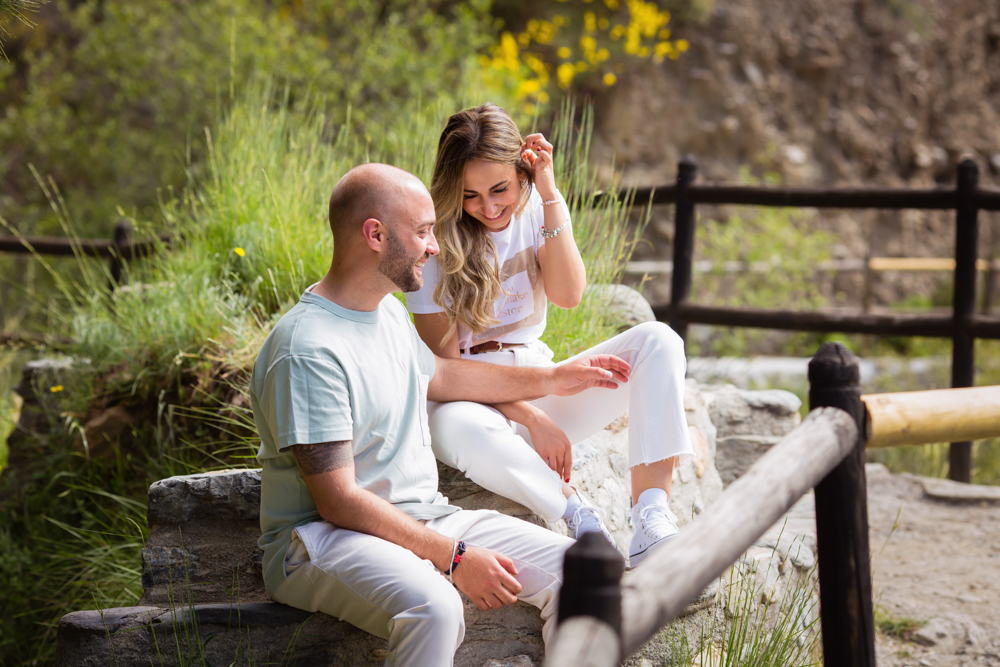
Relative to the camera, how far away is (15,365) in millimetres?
5316

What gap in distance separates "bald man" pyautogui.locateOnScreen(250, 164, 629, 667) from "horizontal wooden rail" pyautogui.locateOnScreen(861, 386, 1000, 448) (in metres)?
0.69

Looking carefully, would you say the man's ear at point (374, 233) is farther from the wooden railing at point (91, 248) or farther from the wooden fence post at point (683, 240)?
the wooden railing at point (91, 248)

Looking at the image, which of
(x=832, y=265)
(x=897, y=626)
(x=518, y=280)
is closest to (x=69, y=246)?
(x=518, y=280)

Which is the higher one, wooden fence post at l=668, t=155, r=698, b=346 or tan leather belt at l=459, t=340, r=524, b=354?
wooden fence post at l=668, t=155, r=698, b=346

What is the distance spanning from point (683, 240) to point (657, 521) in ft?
9.21

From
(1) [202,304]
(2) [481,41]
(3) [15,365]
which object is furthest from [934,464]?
(3) [15,365]

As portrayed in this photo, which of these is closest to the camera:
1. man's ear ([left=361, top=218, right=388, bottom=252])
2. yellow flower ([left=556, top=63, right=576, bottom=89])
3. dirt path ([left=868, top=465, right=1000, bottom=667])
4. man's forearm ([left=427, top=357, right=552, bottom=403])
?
man's ear ([left=361, top=218, right=388, bottom=252])

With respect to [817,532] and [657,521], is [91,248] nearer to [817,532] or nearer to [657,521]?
[657,521]

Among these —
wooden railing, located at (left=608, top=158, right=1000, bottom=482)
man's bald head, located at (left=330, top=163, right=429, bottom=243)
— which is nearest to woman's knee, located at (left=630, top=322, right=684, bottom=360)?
man's bald head, located at (left=330, top=163, right=429, bottom=243)

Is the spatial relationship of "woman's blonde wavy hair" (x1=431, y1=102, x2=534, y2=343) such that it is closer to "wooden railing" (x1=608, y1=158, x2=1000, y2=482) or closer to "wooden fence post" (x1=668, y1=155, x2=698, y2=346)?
"wooden railing" (x1=608, y1=158, x2=1000, y2=482)

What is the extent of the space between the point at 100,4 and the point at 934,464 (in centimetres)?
798

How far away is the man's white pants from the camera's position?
4.93 ft

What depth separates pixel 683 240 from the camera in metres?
4.50

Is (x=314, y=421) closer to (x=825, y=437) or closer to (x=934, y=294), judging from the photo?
(x=825, y=437)
